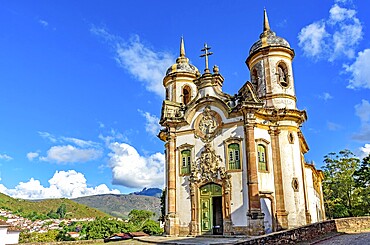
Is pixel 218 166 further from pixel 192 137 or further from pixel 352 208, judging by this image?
pixel 352 208

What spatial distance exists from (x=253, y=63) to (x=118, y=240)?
15.7 m

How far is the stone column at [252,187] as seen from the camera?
20.0 metres

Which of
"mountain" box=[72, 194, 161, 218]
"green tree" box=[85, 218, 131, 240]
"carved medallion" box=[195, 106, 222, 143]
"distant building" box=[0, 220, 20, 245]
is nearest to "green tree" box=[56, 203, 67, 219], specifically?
"mountain" box=[72, 194, 161, 218]

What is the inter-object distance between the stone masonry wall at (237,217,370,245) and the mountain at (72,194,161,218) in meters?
150

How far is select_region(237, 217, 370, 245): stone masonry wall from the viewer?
482 inches

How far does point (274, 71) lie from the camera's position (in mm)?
24609

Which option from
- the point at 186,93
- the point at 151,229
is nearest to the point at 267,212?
the point at 186,93

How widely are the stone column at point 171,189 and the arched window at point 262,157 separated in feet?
18.9

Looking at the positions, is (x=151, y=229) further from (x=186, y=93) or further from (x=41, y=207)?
(x=41, y=207)

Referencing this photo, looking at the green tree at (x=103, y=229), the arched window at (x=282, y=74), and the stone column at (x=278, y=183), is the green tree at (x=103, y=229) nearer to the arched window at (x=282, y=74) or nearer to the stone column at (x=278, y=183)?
the stone column at (x=278, y=183)

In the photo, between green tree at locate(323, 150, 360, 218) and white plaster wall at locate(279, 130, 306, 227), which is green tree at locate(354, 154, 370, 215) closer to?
green tree at locate(323, 150, 360, 218)

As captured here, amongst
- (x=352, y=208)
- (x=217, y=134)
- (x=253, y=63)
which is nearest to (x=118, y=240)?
(x=217, y=134)

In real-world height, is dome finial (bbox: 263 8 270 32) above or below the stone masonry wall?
above

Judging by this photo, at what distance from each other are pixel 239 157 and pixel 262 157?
1611mm
